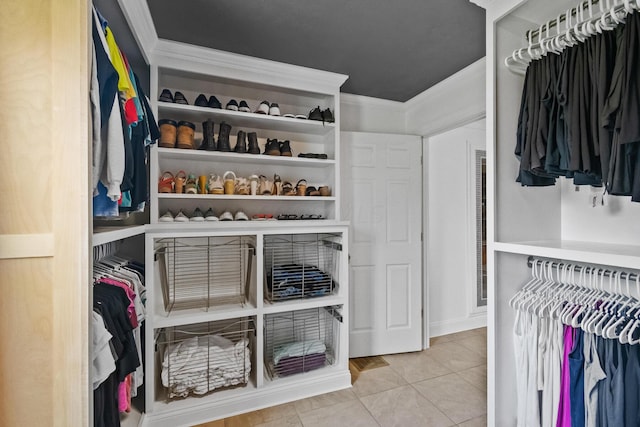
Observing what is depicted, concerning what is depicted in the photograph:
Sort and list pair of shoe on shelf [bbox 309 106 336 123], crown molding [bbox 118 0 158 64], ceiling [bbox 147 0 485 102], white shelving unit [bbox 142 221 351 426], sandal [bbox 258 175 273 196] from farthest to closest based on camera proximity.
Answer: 1. pair of shoe on shelf [bbox 309 106 336 123]
2. sandal [bbox 258 175 273 196]
3. white shelving unit [bbox 142 221 351 426]
4. ceiling [bbox 147 0 485 102]
5. crown molding [bbox 118 0 158 64]

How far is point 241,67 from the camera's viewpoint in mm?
2037

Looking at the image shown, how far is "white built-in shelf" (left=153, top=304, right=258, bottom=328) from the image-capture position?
5.84ft

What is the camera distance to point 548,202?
4.64 feet

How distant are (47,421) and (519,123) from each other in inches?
75.8

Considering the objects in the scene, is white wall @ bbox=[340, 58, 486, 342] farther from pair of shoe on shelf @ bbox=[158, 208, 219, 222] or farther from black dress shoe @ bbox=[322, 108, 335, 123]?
pair of shoe on shelf @ bbox=[158, 208, 219, 222]

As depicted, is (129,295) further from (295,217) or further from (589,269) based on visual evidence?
(589,269)

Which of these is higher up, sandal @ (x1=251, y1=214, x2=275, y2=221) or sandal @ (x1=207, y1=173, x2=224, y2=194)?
sandal @ (x1=207, y1=173, x2=224, y2=194)

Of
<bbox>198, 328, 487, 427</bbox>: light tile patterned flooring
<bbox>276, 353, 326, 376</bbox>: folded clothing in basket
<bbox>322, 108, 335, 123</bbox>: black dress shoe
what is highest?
<bbox>322, 108, 335, 123</bbox>: black dress shoe

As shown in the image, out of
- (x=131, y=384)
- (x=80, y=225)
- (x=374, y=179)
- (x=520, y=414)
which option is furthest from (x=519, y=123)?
(x=131, y=384)

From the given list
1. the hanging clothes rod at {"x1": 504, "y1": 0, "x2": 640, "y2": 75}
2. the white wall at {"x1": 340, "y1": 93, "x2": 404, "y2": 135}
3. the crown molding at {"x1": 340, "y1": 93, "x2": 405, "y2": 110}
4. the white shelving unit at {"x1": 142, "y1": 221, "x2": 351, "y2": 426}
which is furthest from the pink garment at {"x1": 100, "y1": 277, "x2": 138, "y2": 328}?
the crown molding at {"x1": 340, "y1": 93, "x2": 405, "y2": 110}

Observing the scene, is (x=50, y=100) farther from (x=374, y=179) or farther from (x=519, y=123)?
(x=374, y=179)

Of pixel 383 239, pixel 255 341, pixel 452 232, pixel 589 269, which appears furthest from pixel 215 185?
pixel 452 232

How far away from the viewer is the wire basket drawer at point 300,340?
214 centimetres

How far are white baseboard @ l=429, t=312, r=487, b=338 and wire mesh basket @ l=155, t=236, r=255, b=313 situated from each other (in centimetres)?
217
